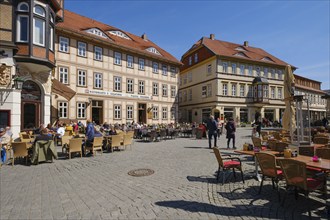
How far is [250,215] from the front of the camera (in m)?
4.04

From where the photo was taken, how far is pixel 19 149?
882cm

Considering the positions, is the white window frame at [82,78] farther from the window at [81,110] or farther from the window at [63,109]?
the window at [63,109]

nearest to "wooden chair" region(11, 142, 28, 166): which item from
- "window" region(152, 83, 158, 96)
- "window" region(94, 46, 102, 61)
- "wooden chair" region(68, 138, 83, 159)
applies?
"wooden chair" region(68, 138, 83, 159)

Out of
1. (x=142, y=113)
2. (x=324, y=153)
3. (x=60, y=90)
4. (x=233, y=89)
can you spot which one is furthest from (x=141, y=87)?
(x=324, y=153)

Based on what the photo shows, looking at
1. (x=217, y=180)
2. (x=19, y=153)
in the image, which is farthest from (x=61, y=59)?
(x=217, y=180)

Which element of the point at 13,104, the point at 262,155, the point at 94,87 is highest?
the point at 94,87

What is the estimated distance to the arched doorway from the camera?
44.7 feet

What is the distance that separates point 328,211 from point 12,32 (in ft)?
52.9

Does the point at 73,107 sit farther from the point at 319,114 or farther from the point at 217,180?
the point at 319,114

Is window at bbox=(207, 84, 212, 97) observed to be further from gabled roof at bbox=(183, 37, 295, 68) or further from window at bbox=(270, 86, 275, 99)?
window at bbox=(270, 86, 275, 99)

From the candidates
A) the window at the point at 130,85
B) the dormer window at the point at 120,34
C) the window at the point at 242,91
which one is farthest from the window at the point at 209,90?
the dormer window at the point at 120,34

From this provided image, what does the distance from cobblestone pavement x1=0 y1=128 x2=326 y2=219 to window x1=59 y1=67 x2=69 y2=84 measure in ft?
48.8

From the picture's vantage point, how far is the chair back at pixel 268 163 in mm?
4784

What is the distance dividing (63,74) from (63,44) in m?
2.97
